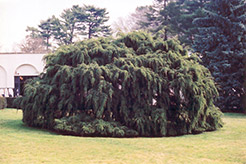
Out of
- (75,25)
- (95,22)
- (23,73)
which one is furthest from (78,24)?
(23,73)

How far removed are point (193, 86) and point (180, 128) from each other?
1.22 m

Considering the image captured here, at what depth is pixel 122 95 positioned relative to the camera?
8.64m

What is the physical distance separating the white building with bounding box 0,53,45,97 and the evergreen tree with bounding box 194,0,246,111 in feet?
50.9

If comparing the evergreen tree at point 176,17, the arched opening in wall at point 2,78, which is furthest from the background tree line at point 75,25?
the arched opening in wall at point 2,78

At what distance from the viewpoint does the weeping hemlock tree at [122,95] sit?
8328 millimetres

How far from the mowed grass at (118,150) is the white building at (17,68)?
20.2m

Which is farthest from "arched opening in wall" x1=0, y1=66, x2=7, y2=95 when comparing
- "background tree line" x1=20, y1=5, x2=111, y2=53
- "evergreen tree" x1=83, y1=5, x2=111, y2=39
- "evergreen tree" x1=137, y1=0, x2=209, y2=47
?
"evergreen tree" x1=137, y1=0, x2=209, y2=47

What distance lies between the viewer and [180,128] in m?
8.67

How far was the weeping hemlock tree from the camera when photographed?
27.3 feet

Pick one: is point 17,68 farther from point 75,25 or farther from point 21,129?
point 21,129

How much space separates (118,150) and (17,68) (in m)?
23.2

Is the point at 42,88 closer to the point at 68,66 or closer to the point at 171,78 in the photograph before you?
the point at 68,66

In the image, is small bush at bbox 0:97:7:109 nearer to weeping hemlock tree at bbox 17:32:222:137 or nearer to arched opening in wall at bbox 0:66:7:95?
weeping hemlock tree at bbox 17:32:222:137

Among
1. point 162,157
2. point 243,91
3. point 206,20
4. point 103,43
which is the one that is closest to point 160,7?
point 206,20
